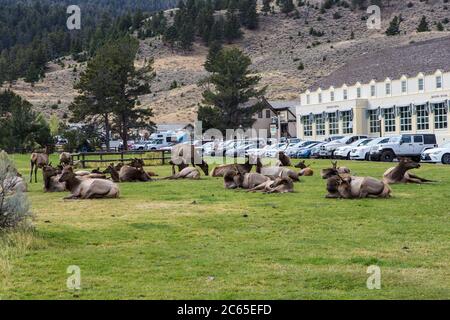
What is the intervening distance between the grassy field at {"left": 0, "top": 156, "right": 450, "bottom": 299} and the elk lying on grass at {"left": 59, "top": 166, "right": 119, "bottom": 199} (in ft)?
3.69

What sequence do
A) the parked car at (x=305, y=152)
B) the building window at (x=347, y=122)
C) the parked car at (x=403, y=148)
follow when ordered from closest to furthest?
the parked car at (x=403, y=148), the parked car at (x=305, y=152), the building window at (x=347, y=122)

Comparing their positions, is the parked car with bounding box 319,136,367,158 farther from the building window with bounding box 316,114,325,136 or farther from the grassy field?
the grassy field

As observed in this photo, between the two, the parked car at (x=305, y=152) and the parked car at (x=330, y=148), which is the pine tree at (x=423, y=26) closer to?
the parked car at (x=330, y=148)

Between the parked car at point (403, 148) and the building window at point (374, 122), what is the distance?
1140 inches

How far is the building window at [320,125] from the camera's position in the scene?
87188 mm

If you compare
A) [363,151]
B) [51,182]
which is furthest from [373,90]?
[51,182]

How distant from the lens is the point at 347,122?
8250 centimetres

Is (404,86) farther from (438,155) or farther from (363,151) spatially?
(438,155)

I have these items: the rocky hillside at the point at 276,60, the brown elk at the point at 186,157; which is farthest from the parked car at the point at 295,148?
the rocky hillside at the point at 276,60

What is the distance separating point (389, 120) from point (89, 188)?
5926 cm

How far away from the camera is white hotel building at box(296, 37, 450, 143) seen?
235 ft

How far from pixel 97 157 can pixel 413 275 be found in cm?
4781

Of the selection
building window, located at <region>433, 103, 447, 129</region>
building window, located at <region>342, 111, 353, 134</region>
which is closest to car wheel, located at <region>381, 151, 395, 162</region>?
building window, located at <region>433, 103, 447, 129</region>
